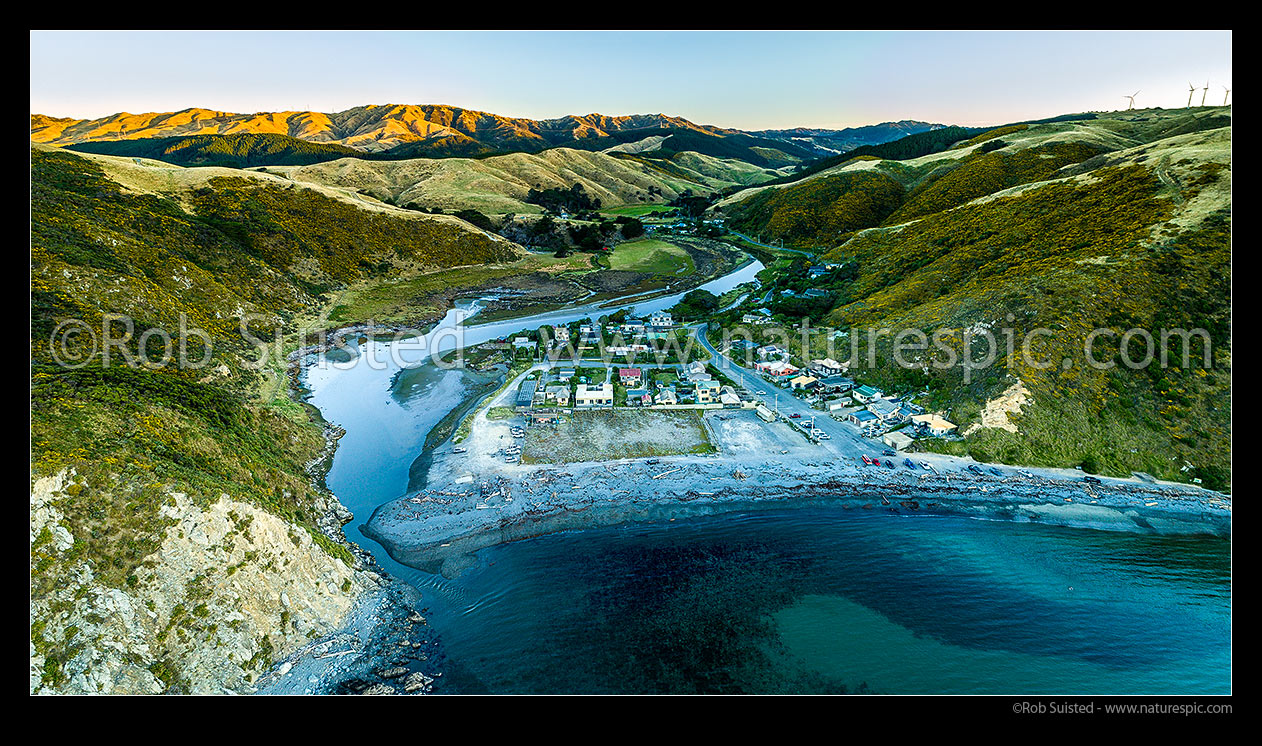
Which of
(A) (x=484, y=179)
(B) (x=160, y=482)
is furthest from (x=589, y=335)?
(A) (x=484, y=179)

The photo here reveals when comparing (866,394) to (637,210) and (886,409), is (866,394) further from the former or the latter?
(637,210)

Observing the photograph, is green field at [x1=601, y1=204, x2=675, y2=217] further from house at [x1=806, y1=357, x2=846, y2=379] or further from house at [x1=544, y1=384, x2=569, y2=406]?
house at [x1=544, y1=384, x2=569, y2=406]

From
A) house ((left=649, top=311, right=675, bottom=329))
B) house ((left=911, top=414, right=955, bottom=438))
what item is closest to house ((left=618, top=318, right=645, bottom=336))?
house ((left=649, top=311, right=675, bottom=329))

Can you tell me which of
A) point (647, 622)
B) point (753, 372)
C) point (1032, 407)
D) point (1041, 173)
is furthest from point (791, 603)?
point (1041, 173)

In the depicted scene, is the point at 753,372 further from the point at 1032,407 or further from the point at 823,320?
the point at 1032,407

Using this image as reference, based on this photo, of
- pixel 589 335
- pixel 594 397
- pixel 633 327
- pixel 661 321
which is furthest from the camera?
pixel 661 321

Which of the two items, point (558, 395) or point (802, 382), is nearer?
point (558, 395)
